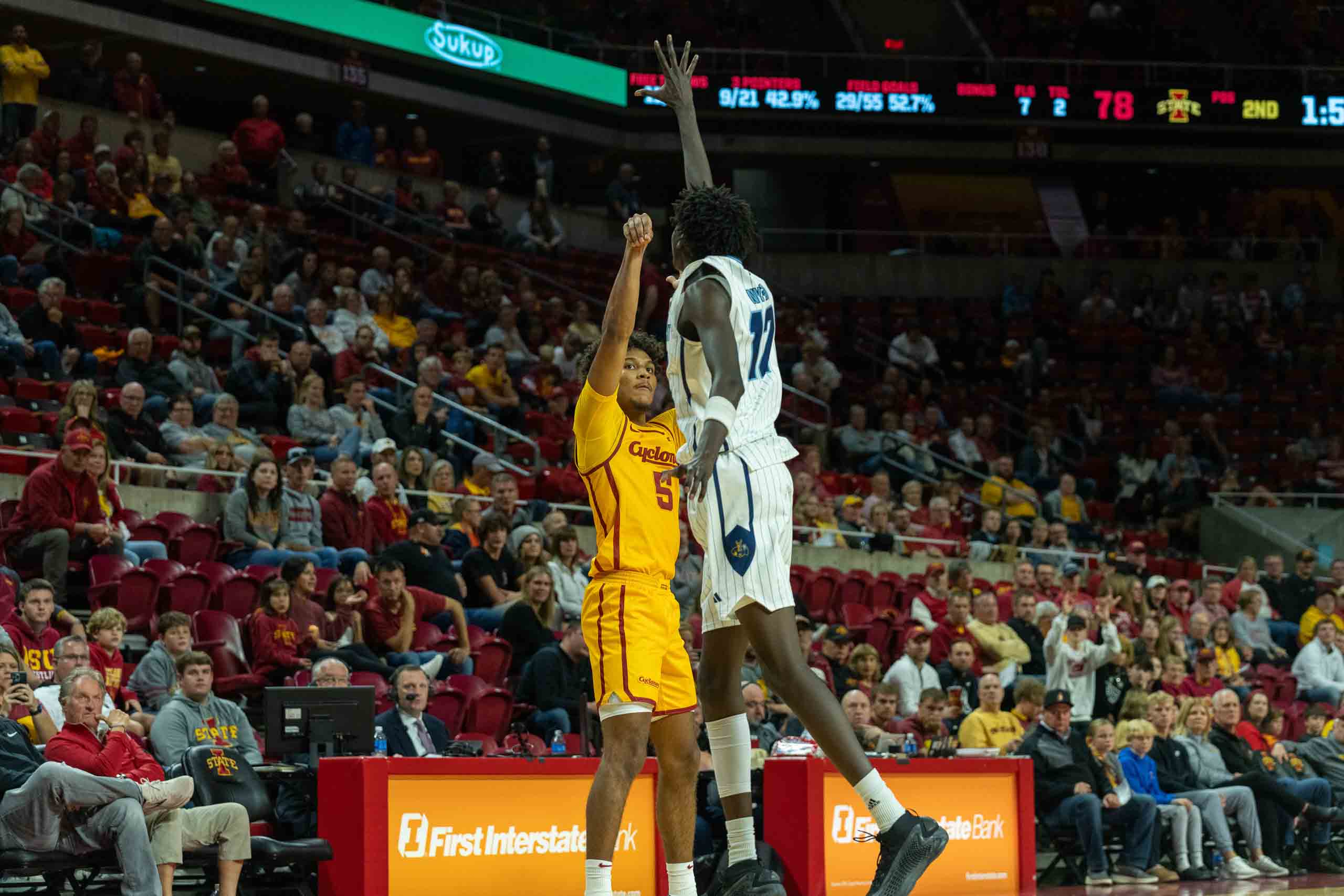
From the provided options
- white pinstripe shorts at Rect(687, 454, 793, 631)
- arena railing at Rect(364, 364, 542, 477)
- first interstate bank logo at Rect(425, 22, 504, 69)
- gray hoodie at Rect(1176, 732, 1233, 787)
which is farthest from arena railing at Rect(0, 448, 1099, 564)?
first interstate bank logo at Rect(425, 22, 504, 69)

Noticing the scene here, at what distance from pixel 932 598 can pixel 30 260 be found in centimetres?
786

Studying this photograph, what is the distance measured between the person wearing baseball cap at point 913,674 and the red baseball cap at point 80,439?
17.2 ft

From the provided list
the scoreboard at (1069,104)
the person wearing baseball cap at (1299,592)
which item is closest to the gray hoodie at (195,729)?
the person wearing baseball cap at (1299,592)

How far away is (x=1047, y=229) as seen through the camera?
28094mm

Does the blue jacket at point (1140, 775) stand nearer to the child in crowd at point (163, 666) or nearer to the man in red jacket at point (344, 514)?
the man in red jacket at point (344, 514)

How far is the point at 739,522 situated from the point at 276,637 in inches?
208

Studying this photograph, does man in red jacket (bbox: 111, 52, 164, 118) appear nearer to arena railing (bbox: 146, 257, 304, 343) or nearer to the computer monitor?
arena railing (bbox: 146, 257, 304, 343)

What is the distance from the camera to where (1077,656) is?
39.1ft

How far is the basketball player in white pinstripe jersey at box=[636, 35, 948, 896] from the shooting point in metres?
4.70

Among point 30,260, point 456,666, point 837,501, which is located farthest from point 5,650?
point 837,501

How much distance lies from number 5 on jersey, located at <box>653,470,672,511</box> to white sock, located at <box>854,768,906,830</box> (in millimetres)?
1236

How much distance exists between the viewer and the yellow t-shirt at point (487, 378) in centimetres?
1611

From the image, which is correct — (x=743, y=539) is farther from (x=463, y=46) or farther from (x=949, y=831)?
(x=463, y=46)

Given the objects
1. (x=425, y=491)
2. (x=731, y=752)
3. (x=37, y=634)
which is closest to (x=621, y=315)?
(x=731, y=752)
